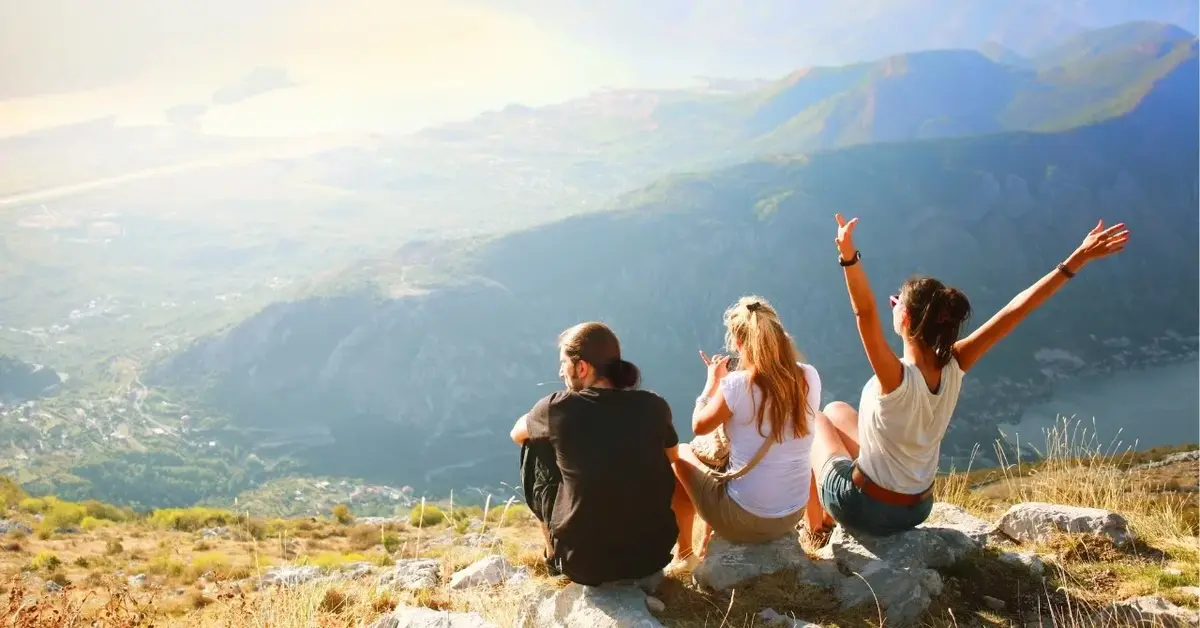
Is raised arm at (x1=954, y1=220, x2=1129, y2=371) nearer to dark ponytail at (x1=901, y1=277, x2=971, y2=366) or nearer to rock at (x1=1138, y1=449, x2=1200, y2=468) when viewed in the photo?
dark ponytail at (x1=901, y1=277, x2=971, y2=366)

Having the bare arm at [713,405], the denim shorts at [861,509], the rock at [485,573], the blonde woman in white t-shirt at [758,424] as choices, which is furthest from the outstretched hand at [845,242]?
the rock at [485,573]

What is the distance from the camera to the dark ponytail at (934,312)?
412 centimetres

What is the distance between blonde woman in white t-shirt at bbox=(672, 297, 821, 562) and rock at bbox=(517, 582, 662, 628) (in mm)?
862

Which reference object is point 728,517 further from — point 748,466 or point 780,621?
point 780,621

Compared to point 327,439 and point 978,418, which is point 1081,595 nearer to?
point 978,418

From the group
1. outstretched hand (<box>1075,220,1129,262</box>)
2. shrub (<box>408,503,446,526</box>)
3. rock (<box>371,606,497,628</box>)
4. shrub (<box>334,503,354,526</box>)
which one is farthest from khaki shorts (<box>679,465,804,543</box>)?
shrub (<box>334,503,354,526</box>)

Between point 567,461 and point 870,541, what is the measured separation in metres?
2.21

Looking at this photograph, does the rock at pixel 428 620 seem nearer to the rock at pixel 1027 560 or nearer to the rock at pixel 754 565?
the rock at pixel 754 565

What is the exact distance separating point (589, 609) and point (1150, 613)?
3.17 meters

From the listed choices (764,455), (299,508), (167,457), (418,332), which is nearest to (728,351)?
(764,455)

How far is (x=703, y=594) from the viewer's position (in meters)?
4.66

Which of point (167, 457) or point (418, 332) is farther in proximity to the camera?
point (418, 332)

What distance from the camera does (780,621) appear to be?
425cm

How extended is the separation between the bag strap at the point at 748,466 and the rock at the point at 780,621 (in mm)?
831
